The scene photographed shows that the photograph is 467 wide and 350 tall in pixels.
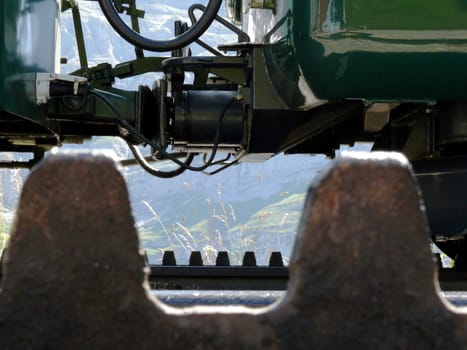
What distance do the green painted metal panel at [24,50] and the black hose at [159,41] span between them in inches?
10.8

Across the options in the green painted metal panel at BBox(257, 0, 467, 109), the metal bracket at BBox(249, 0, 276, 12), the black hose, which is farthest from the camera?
the metal bracket at BBox(249, 0, 276, 12)

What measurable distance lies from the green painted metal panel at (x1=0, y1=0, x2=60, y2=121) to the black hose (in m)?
0.27

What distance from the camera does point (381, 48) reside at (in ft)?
9.77

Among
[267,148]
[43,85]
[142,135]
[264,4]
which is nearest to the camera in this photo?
[264,4]

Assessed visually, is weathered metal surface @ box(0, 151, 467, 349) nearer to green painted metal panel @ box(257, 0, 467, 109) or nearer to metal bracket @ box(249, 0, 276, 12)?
green painted metal panel @ box(257, 0, 467, 109)

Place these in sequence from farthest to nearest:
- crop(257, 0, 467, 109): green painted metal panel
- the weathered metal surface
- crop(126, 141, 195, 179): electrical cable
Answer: crop(126, 141, 195, 179): electrical cable < crop(257, 0, 467, 109): green painted metal panel < the weathered metal surface

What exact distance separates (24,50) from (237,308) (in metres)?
2.53

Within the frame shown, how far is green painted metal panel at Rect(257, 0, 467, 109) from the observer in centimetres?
292

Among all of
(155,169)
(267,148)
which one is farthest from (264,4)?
(155,169)

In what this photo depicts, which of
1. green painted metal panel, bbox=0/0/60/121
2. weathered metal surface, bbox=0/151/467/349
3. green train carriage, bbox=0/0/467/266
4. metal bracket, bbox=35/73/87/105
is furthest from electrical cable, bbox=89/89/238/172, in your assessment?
weathered metal surface, bbox=0/151/467/349

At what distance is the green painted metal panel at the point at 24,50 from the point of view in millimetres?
3256

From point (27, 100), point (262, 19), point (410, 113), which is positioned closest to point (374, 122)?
point (410, 113)

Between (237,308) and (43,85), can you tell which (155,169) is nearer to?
(43,85)

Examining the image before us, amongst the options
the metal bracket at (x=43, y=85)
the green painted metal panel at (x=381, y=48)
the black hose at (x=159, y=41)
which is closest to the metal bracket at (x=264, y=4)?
the black hose at (x=159, y=41)
